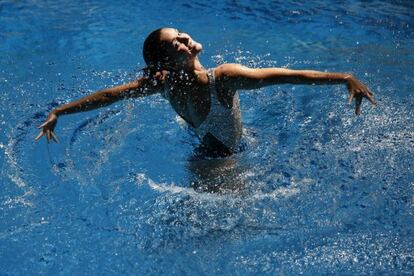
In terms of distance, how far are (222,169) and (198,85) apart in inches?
27.4

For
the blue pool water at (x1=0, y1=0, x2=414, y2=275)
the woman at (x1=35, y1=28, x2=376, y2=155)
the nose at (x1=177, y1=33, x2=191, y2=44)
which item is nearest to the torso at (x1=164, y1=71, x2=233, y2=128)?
the woman at (x1=35, y1=28, x2=376, y2=155)

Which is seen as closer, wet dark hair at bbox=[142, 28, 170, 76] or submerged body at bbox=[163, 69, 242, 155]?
wet dark hair at bbox=[142, 28, 170, 76]

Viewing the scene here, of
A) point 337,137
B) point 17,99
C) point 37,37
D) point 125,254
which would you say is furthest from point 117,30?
point 125,254

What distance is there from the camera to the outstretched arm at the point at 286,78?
3064mm

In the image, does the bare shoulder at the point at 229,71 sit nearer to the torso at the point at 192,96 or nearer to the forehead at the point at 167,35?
the torso at the point at 192,96

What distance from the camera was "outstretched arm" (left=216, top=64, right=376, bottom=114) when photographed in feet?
10.1

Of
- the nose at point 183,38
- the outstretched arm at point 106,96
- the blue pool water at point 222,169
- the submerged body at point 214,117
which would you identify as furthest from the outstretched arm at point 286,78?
the blue pool water at point 222,169

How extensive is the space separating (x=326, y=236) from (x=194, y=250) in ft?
2.63

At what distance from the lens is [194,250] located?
3297mm

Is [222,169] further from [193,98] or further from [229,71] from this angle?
Result: [229,71]

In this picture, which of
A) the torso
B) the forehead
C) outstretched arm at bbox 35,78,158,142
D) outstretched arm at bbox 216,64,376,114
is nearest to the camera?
outstretched arm at bbox 216,64,376,114

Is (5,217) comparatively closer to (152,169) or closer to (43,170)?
(43,170)

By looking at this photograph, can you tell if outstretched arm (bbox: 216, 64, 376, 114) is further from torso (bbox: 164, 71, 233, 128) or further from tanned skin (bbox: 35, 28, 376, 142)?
torso (bbox: 164, 71, 233, 128)

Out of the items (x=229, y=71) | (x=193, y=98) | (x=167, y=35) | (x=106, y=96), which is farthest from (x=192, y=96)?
(x=106, y=96)
